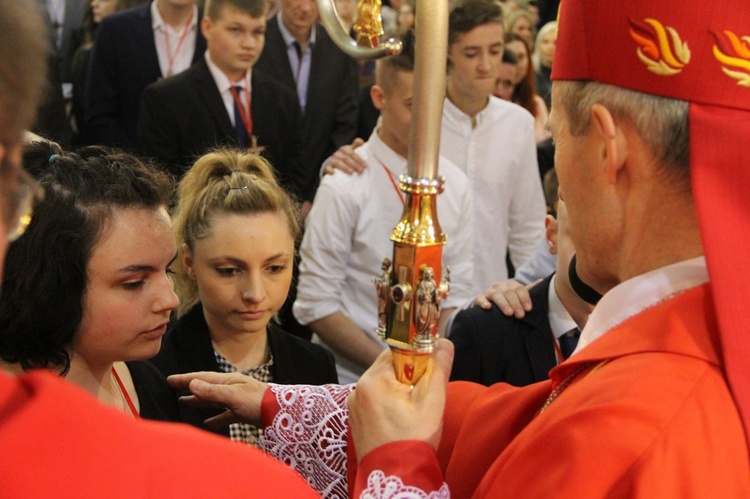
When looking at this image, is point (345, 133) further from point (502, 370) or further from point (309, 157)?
point (502, 370)

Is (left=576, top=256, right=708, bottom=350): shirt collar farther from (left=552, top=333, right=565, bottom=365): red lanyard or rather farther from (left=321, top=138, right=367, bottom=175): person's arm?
(left=321, top=138, right=367, bottom=175): person's arm

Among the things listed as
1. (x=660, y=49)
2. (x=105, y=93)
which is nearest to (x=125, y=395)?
(x=660, y=49)

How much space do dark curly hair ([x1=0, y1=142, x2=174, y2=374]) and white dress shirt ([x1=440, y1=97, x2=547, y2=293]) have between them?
2482 millimetres

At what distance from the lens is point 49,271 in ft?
6.48

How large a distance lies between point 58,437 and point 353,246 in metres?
2.96

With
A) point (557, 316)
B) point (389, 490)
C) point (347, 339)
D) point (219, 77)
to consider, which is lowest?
point (347, 339)

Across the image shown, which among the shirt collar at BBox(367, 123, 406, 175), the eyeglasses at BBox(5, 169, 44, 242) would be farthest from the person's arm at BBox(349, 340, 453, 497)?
the shirt collar at BBox(367, 123, 406, 175)

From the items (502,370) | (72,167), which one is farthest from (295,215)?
(72,167)

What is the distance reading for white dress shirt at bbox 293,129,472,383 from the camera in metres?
3.68

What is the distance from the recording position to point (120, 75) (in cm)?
521

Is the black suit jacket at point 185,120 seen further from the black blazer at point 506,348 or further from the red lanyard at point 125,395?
the red lanyard at point 125,395

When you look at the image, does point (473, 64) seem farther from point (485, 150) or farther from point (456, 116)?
point (485, 150)

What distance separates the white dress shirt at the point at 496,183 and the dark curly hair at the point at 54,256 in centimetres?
248

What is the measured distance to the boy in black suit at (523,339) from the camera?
2611 millimetres
